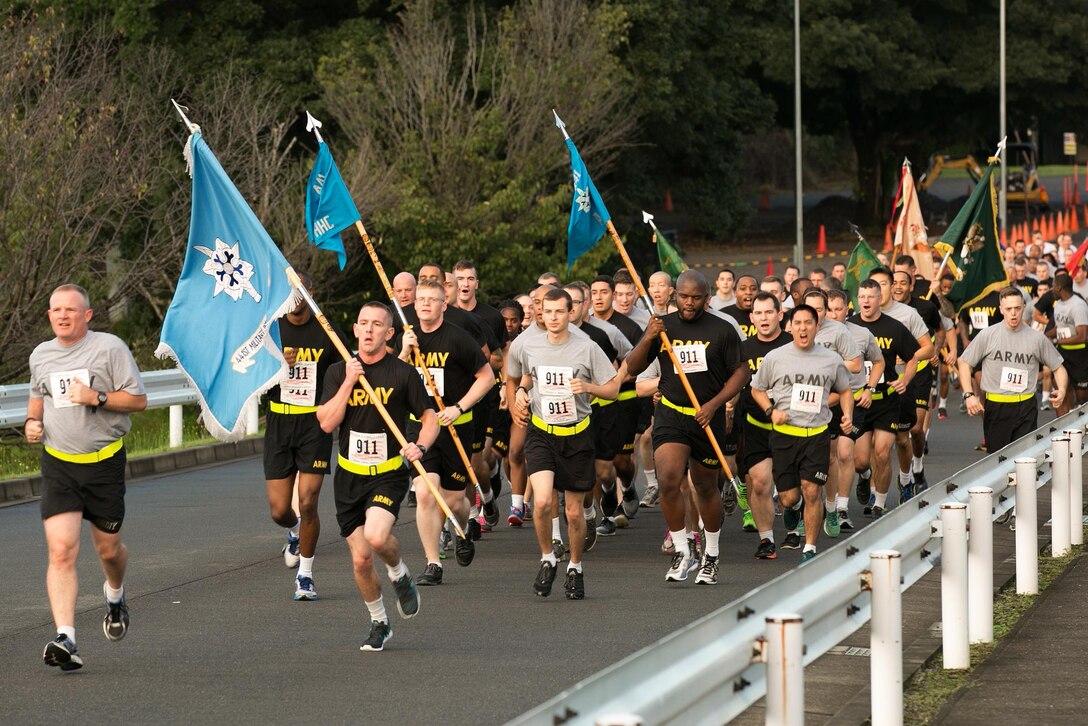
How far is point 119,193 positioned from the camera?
949 inches

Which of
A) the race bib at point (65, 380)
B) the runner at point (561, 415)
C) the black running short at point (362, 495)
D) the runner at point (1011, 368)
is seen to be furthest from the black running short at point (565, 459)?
the runner at point (1011, 368)

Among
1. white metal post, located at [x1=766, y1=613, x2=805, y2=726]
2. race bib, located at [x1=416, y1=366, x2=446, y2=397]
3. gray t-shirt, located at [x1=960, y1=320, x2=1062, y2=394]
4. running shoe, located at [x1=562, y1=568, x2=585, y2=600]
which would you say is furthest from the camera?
gray t-shirt, located at [x1=960, y1=320, x2=1062, y2=394]

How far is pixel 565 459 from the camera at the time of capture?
11.6 meters

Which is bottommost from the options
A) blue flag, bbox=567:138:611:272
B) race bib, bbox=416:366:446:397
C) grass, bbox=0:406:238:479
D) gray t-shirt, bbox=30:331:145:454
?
grass, bbox=0:406:238:479

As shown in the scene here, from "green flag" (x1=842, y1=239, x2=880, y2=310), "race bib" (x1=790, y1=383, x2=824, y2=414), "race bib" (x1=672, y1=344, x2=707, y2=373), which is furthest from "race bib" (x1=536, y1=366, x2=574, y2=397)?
"green flag" (x1=842, y1=239, x2=880, y2=310)

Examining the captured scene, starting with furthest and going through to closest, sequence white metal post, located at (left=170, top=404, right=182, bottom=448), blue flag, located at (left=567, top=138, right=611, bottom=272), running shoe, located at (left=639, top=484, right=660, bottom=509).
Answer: white metal post, located at (left=170, top=404, right=182, bottom=448) < running shoe, located at (left=639, top=484, right=660, bottom=509) < blue flag, located at (left=567, top=138, right=611, bottom=272)

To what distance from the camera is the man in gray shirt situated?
9.48 metres

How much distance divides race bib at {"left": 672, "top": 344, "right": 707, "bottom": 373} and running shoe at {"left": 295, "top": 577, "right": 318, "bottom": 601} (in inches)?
109

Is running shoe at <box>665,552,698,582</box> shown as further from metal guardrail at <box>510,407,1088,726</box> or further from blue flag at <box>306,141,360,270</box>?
metal guardrail at <box>510,407,1088,726</box>

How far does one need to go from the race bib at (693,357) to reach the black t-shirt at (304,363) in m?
2.29

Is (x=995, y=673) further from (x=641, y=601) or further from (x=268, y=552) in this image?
(x=268, y=552)

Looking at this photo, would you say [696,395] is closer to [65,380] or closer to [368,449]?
[368,449]

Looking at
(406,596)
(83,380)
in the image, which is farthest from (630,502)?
(83,380)

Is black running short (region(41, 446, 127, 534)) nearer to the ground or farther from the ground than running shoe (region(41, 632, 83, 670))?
farther from the ground
